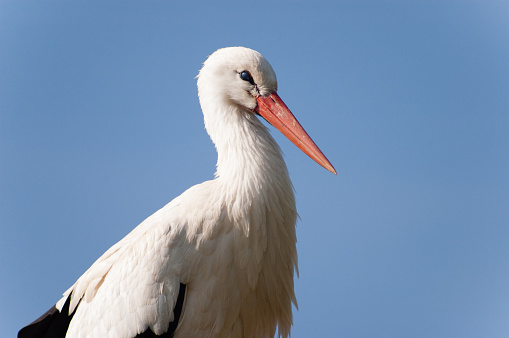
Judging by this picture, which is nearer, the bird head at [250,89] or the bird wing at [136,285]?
the bird wing at [136,285]

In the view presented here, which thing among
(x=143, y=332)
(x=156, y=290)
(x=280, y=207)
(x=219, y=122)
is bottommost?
(x=143, y=332)

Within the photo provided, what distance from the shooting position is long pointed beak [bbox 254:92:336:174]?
325 centimetres

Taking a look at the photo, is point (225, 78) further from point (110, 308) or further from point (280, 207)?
point (110, 308)

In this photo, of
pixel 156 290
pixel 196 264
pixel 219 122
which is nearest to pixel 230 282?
pixel 196 264

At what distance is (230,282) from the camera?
2971 millimetres

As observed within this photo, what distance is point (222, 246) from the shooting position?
9.76 feet

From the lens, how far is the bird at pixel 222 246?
297cm

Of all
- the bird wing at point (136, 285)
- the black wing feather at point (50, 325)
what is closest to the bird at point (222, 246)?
the bird wing at point (136, 285)

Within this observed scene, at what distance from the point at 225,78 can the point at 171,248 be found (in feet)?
3.45

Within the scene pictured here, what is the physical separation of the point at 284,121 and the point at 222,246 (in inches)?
34.2

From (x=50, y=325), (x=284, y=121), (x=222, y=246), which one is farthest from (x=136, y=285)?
(x=284, y=121)

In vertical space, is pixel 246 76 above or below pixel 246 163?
above

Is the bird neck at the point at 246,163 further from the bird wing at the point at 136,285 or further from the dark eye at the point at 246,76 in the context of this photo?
the bird wing at the point at 136,285

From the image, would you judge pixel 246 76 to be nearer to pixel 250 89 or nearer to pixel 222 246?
pixel 250 89
